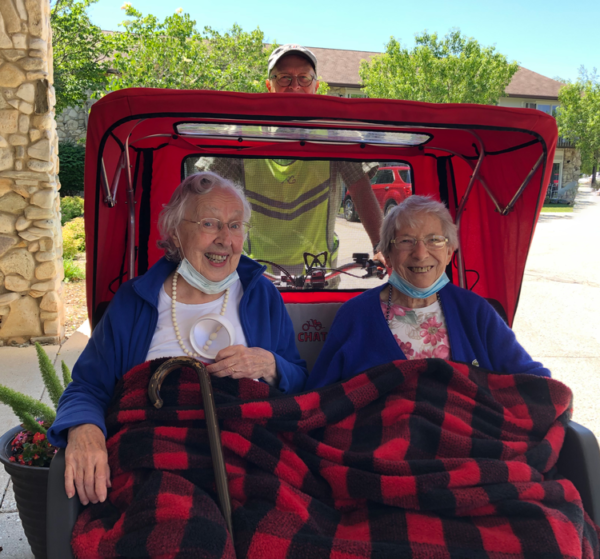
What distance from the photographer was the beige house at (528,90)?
107 ft

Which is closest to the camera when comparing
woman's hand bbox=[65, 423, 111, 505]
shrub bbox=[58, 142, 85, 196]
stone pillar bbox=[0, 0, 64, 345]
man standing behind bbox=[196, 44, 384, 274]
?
woman's hand bbox=[65, 423, 111, 505]

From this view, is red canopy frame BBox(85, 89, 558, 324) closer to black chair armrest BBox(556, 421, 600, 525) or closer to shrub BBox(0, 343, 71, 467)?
shrub BBox(0, 343, 71, 467)

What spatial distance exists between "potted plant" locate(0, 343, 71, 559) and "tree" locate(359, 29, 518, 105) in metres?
22.5

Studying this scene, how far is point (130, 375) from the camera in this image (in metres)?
1.94

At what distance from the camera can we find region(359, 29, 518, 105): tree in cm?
2270

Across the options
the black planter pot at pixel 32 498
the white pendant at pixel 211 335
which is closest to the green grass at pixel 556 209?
the white pendant at pixel 211 335

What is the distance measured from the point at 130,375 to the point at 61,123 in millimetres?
21921

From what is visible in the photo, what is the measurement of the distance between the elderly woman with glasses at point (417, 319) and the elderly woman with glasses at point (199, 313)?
232 mm

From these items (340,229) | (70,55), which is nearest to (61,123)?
(70,55)

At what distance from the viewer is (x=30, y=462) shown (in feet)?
6.91

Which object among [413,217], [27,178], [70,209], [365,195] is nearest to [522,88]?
[70,209]

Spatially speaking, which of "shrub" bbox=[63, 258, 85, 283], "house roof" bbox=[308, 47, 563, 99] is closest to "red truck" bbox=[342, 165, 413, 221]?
"shrub" bbox=[63, 258, 85, 283]

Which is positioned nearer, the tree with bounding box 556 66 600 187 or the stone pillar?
the stone pillar

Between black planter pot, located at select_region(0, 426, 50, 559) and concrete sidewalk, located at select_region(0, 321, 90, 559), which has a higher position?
black planter pot, located at select_region(0, 426, 50, 559)
